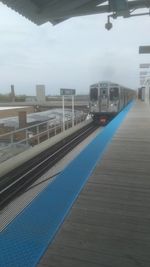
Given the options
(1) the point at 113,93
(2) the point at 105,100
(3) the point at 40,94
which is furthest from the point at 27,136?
(3) the point at 40,94

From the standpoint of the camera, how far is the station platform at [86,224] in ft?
9.24

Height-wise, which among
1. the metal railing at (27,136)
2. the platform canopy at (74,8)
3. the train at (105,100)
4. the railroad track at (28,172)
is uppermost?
the platform canopy at (74,8)

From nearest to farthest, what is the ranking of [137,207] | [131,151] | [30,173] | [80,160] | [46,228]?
[46,228] → [137,207] → [80,160] → [131,151] → [30,173]

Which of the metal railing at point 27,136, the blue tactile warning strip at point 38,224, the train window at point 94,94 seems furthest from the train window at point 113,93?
the blue tactile warning strip at point 38,224

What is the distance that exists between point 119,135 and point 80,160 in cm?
390

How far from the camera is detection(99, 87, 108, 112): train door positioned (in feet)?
78.9

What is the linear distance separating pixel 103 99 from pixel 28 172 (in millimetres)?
15779

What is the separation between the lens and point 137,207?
158 inches

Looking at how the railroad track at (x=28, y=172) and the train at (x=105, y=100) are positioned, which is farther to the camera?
the train at (x=105, y=100)

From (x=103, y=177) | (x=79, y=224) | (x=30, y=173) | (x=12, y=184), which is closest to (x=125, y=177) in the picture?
(x=103, y=177)

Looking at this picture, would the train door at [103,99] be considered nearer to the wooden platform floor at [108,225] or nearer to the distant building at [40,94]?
the wooden platform floor at [108,225]

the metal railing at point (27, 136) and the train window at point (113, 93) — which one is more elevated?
the train window at point (113, 93)

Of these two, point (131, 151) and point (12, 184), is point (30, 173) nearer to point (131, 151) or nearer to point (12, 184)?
point (12, 184)

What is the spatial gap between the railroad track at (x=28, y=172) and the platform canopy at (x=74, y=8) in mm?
4196
